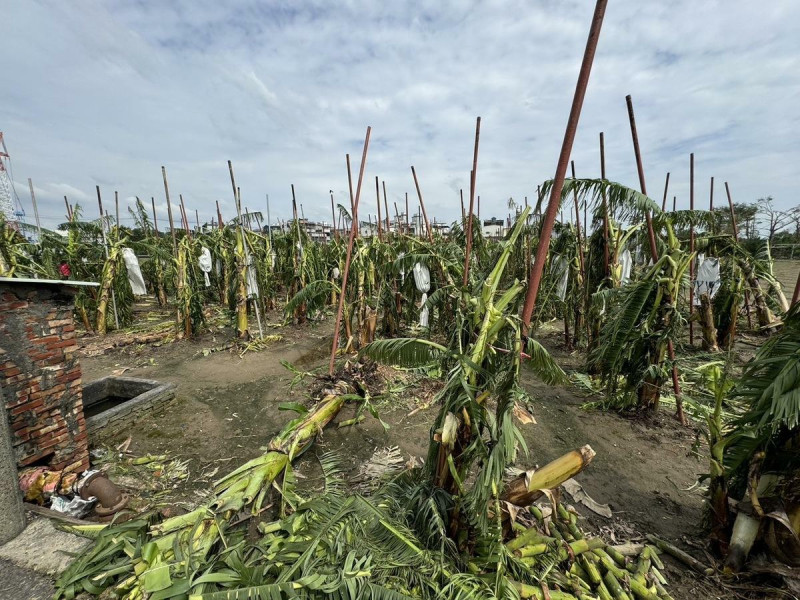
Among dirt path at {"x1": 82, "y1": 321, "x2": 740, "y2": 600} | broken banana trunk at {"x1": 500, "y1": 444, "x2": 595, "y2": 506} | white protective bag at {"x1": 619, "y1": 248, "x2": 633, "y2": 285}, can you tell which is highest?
white protective bag at {"x1": 619, "y1": 248, "x2": 633, "y2": 285}

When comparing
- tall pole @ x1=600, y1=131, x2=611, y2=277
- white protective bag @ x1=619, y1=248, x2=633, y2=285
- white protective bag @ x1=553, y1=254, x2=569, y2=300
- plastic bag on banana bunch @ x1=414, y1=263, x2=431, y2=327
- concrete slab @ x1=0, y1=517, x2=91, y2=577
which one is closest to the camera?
concrete slab @ x1=0, y1=517, x2=91, y2=577

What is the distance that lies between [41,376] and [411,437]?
3.96 meters

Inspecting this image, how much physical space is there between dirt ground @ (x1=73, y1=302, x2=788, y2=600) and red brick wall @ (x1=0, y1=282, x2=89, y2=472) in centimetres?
83

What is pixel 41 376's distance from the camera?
3.34 meters

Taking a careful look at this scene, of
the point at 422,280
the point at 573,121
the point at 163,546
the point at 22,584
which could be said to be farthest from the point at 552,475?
the point at 422,280

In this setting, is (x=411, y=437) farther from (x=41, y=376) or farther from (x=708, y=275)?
(x=708, y=275)

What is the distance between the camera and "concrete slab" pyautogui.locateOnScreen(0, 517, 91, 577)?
2.43 m

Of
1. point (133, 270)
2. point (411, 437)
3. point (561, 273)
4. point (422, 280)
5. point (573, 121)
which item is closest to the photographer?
point (573, 121)

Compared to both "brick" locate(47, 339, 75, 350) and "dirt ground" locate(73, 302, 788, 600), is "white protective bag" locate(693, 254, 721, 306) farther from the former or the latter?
"brick" locate(47, 339, 75, 350)

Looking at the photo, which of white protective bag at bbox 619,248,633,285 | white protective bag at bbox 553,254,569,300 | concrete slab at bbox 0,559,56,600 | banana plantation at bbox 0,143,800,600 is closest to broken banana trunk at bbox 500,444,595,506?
banana plantation at bbox 0,143,800,600

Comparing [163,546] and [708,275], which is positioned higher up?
[708,275]

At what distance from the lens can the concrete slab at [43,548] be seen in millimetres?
2426

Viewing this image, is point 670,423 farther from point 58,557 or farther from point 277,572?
point 58,557

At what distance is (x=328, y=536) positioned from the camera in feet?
7.47
